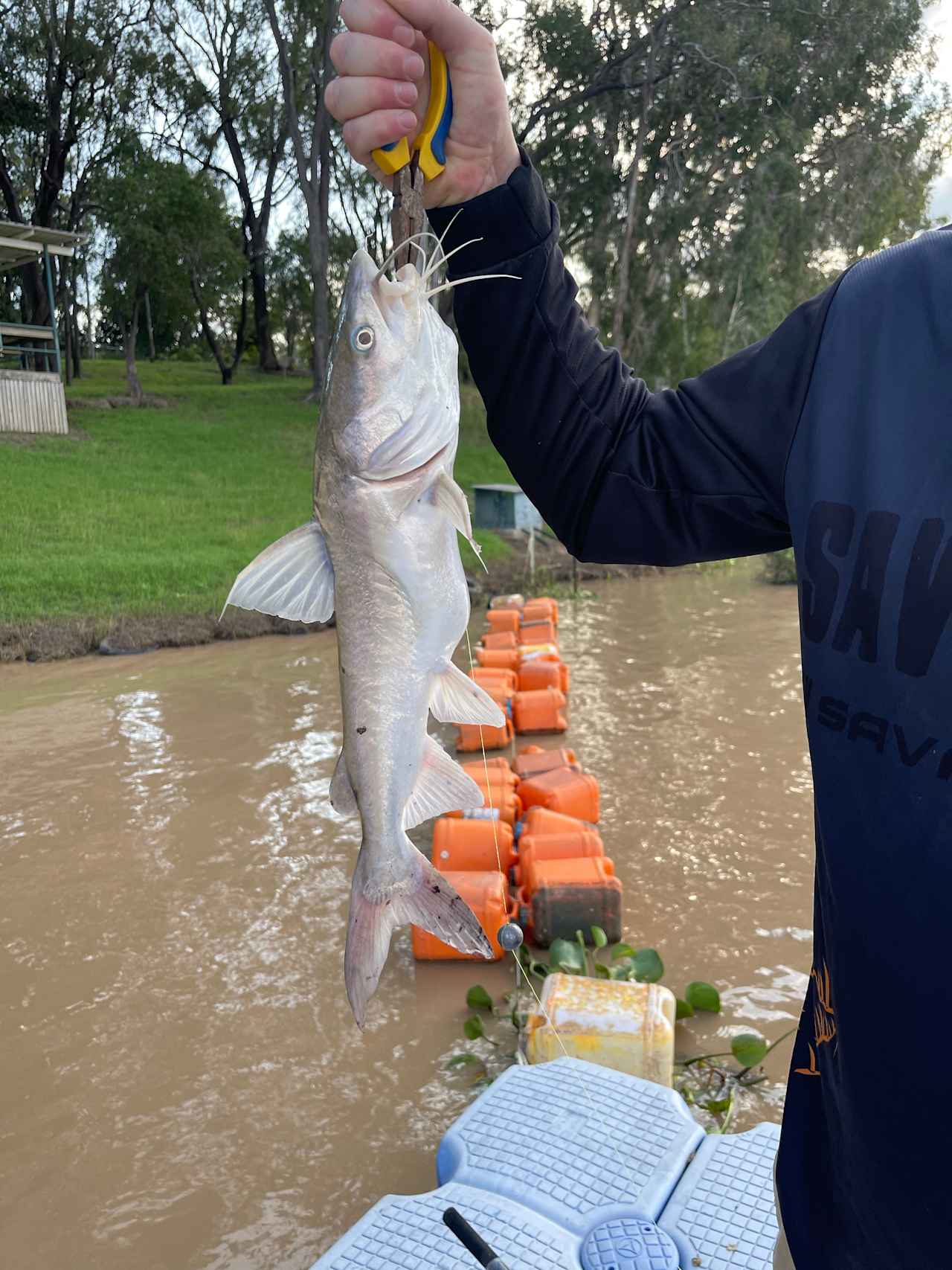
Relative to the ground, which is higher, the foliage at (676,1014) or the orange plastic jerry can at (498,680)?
the orange plastic jerry can at (498,680)

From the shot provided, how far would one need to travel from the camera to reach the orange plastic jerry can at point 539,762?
5.97 m

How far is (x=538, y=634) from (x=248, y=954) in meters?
5.10

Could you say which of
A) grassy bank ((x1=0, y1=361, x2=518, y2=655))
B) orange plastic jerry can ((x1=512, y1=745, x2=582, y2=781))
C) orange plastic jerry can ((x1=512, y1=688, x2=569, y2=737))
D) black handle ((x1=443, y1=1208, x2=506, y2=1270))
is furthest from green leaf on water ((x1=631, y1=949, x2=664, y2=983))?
grassy bank ((x1=0, y1=361, x2=518, y2=655))

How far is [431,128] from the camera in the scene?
5.16ft

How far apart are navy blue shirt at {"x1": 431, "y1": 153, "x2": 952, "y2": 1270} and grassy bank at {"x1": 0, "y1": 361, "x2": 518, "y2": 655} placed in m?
5.64

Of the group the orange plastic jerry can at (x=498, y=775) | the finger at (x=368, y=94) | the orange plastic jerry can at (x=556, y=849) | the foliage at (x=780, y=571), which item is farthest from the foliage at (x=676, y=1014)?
the foliage at (x=780, y=571)

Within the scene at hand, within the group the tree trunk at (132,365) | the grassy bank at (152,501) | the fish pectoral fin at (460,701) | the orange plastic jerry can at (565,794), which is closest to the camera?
the fish pectoral fin at (460,701)

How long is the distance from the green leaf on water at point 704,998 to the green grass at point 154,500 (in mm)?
8295

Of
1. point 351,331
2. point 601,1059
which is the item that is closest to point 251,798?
point 601,1059

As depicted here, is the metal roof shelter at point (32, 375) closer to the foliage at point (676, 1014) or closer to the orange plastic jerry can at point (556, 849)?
the orange plastic jerry can at point (556, 849)

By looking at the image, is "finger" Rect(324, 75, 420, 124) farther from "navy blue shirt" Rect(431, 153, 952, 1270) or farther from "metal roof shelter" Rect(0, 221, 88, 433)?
"metal roof shelter" Rect(0, 221, 88, 433)

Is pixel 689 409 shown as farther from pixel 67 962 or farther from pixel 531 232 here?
pixel 67 962

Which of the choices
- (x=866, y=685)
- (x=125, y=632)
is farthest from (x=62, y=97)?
(x=866, y=685)

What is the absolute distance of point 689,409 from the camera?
1628 millimetres
